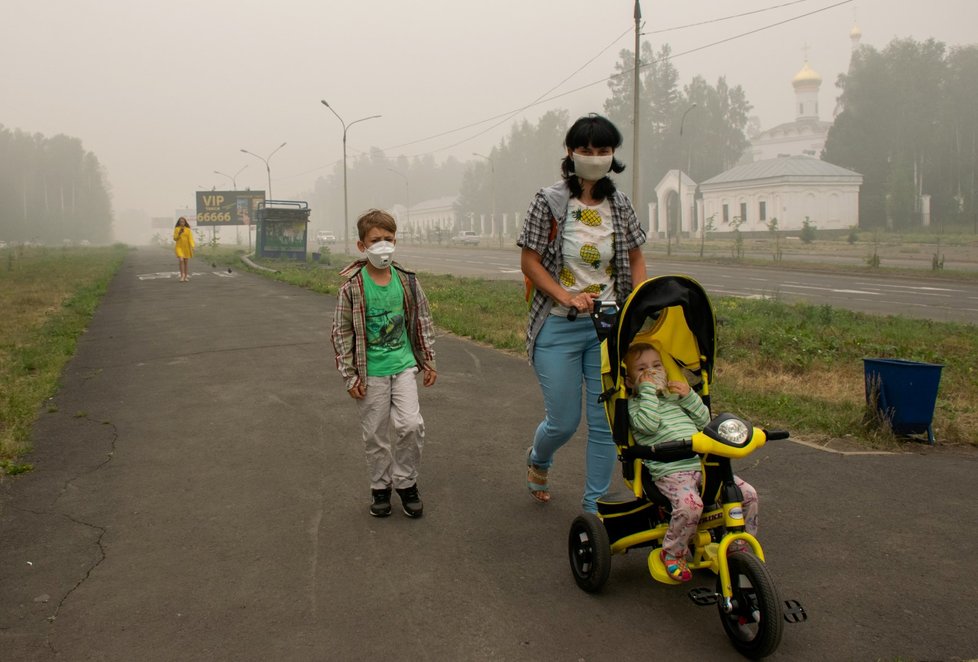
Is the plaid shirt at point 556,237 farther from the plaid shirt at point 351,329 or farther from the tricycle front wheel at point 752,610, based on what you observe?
the tricycle front wheel at point 752,610

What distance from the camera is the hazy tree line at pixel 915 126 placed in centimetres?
6700

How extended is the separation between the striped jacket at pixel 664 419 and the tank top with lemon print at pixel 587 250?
72 cm

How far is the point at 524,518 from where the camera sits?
477 cm

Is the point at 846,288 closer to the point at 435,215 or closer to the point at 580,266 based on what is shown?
the point at 580,266

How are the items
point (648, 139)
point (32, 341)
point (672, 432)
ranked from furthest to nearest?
point (648, 139), point (32, 341), point (672, 432)

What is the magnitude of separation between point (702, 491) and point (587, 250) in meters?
1.34

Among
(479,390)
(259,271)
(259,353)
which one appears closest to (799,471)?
(479,390)

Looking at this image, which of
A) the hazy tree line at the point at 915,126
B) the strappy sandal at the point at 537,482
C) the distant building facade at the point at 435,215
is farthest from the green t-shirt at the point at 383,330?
the distant building facade at the point at 435,215

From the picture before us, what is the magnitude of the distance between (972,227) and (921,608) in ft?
208

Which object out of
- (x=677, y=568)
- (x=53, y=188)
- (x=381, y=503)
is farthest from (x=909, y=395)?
(x=53, y=188)

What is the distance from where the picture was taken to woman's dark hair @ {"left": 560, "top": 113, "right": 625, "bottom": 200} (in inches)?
163

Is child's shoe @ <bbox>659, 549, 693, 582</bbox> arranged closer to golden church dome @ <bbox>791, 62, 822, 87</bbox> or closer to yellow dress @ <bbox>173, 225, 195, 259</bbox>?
yellow dress @ <bbox>173, 225, 195, 259</bbox>

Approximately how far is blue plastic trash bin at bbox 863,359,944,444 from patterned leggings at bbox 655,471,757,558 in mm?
3283

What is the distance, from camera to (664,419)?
3693 mm
